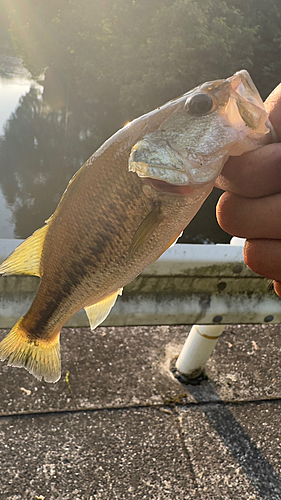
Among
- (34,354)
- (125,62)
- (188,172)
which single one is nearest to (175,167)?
(188,172)

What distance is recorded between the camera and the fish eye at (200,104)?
1.30 metres

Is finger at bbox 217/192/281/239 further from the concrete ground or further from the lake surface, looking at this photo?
the lake surface

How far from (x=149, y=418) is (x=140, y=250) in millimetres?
1843

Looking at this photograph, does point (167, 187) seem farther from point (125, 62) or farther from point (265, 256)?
point (125, 62)

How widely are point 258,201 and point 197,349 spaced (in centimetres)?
189

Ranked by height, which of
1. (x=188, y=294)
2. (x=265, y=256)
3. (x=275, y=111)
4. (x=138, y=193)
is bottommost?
(x=188, y=294)

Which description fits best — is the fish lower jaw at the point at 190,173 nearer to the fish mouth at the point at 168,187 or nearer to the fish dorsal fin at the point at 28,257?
the fish mouth at the point at 168,187

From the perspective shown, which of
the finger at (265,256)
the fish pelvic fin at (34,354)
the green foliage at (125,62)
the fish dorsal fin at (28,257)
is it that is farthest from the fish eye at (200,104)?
the green foliage at (125,62)

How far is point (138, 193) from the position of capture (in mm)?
1363

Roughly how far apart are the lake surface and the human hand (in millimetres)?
8956

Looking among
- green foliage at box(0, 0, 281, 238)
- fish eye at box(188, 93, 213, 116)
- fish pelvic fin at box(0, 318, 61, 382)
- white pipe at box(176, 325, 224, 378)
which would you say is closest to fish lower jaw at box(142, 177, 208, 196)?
fish eye at box(188, 93, 213, 116)

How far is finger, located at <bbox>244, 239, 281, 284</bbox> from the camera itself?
1410 millimetres

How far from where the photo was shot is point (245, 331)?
12.6 ft

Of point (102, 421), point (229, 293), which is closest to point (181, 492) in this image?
point (102, 421)
